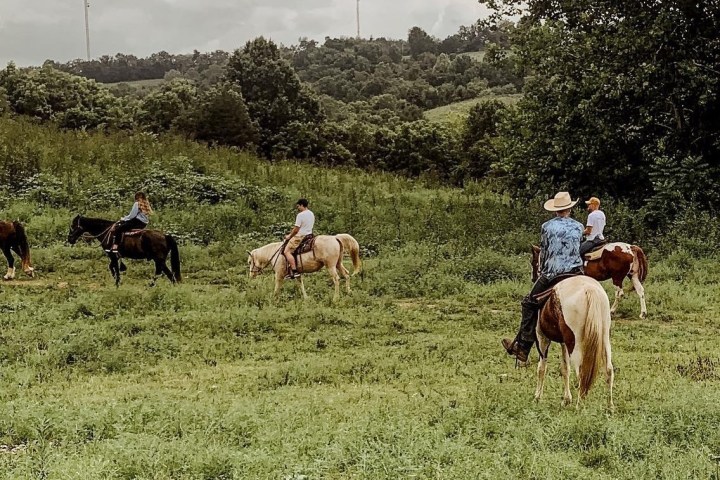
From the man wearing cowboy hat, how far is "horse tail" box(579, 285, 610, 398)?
0.80 metres

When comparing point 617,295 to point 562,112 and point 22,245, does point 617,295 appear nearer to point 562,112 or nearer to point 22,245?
point 562,112

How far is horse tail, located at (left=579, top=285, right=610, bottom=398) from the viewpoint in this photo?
7062 mm

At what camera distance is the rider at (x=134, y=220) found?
16531 millimetres

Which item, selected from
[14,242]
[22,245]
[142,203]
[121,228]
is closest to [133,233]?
[121,228]

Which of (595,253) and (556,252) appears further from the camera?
(595,253)

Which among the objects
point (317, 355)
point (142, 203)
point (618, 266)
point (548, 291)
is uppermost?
point (142, 203)

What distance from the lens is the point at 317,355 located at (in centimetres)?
1038

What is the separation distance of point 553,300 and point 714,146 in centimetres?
1599

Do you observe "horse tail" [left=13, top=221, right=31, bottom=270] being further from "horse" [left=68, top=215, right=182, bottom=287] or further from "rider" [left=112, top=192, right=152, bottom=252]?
"rider" [left=112, top=192, right=152, bottom=252]

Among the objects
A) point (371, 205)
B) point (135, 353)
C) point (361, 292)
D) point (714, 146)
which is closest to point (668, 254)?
point (714, 146)

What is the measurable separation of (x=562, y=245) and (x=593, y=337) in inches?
50.7

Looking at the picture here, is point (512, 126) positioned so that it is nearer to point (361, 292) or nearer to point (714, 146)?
point (714, 146)

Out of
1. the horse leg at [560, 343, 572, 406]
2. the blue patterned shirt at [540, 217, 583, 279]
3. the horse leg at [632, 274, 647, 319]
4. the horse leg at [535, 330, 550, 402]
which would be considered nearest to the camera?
the horse leg at [560, 343, 572, 406]

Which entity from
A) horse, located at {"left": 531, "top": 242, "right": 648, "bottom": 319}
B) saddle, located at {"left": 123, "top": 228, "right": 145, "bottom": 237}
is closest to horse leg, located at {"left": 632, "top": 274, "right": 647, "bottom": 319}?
horse, located at {"left": 531, "top": 242, "right": 648, "bottom": 319}
